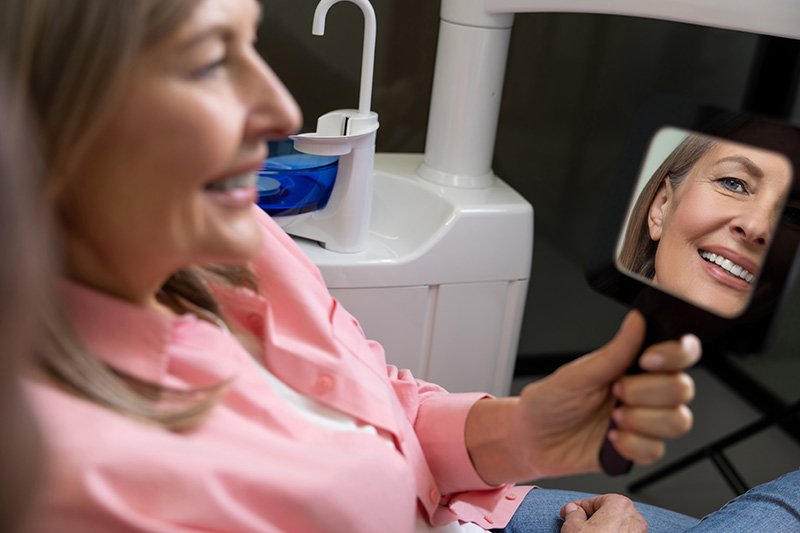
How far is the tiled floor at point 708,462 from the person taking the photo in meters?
1.92

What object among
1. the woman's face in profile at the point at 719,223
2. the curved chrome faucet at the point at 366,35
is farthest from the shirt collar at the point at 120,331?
the curved chrome faucet at the point at 366,35

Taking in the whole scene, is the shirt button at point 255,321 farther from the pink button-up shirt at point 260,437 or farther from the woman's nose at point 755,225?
the woman's nose at point 755,225

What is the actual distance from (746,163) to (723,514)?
48 centimetres

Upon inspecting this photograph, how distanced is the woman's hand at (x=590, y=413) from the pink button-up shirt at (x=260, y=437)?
52 millimetres

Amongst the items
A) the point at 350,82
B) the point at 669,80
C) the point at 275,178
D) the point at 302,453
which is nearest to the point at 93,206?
the point at 302,453

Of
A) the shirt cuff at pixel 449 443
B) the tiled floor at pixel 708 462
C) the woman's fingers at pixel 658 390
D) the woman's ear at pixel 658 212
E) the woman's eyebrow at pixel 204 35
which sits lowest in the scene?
the tiled floor at pixel 708 462

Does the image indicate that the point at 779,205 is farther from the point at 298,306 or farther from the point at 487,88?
the point at 487,88

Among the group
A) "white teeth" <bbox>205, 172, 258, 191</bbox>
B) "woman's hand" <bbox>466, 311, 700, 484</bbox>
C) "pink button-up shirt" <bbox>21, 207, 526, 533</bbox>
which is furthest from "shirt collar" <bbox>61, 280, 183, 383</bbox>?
"woman's hand" <bbox>466, 311, 700, 484</bbox>

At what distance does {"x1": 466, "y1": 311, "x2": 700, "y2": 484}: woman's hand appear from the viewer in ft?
2.29

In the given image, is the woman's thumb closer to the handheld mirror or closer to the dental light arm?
the handheld mirror

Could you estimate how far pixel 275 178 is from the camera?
52.8 inches

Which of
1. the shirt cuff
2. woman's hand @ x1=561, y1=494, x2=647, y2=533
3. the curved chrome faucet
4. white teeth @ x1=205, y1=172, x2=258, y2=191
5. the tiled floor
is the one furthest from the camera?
the tiled floor

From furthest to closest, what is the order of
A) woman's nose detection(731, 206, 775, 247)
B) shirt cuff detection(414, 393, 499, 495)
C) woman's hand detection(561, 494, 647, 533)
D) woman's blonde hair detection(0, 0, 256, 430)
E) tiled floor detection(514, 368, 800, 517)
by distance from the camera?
1. tiled floor detection(514, 368, 800, 517)
2. woman's hand detection(561, 494, 647, 533)
3. shirt cuff detection(414, 393, 499, 495)
4. woman's nose detection(731, 206, 775, 247)
5. woman's blonde hair detection(0, 0, 256, 430)

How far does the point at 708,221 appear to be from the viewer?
917 mm
